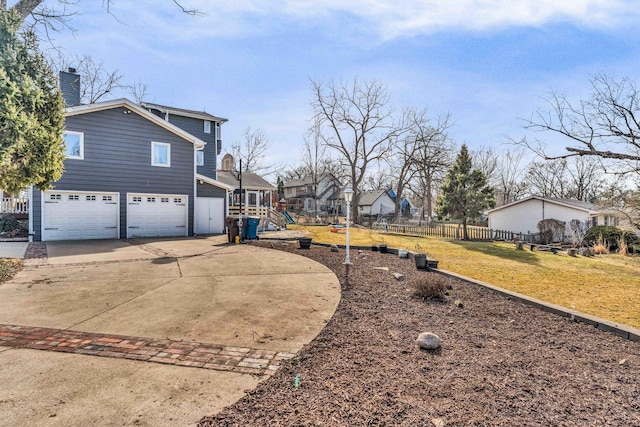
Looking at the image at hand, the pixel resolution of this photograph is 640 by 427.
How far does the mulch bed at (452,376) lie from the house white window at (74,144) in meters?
13.5

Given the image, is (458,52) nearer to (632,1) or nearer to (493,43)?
(493,43)

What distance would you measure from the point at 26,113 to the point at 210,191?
1016cm

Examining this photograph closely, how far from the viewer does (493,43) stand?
9.92 m

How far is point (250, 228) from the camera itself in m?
13.6

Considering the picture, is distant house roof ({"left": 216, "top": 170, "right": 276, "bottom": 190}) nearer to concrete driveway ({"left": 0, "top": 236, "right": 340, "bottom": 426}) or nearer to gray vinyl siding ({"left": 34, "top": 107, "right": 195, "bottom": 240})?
gray vinyl siding ({"left": 34, "top": 107, "right": 195, "bottom": 240})

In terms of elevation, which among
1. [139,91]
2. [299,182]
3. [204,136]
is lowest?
[299,182]

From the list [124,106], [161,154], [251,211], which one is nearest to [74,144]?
[124,106]

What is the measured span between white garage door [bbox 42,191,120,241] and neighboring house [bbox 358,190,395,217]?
123ft

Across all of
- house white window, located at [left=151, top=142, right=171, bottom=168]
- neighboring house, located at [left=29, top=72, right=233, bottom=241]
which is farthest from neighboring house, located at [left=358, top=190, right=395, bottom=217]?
house white window, located at [left=151, top=142, right=171, bottom=168]

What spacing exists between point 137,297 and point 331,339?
3533 mm

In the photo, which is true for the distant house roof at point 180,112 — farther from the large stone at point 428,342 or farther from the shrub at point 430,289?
the large stone at point 428,342

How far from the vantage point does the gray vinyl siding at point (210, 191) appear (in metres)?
16.3

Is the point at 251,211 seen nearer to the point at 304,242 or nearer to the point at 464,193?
the point at 304,242

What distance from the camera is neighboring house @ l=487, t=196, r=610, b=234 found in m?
20.7
